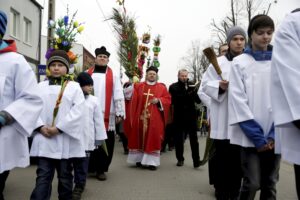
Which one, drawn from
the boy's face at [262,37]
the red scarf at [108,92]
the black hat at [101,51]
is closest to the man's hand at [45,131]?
the boy's face at [262,37]

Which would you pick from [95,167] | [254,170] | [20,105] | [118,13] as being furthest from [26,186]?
[118,13]

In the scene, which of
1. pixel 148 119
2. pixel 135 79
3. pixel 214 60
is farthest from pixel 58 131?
pixel 135 79

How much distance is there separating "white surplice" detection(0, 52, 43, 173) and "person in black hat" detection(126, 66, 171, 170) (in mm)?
5319

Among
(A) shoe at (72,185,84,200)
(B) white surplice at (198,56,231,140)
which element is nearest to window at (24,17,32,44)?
(A) shoe at (72,185,84,200)

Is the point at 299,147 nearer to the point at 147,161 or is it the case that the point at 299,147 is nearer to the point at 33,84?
the point at 33,84

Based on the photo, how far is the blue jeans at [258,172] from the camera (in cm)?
360

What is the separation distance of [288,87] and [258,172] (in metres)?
1.42

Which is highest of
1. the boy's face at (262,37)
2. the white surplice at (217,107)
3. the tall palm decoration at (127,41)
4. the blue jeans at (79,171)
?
the tall palm decoration at (127,41)

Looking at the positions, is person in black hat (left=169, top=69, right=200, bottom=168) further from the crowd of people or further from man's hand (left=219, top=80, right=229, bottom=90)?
man's hand (left=219, top=80, right=229, bottom=90)

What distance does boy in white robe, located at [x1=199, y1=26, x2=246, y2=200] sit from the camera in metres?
4.61

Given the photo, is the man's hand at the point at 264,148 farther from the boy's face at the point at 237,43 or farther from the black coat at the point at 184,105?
the black coat at the point at 184,105

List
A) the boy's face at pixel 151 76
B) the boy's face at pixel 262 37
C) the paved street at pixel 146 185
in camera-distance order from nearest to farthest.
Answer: the boy's face at pixel 262 37
the paved street at pixel 146 185
the boy's face at pixel 151 76

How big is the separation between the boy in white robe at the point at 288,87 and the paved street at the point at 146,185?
3.45m

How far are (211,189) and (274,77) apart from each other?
13.8ft
